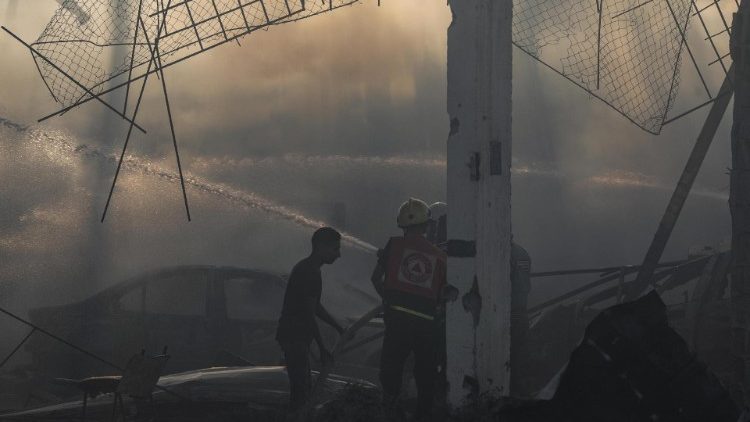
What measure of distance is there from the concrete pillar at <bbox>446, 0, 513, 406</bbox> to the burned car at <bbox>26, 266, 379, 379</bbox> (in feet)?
15.3

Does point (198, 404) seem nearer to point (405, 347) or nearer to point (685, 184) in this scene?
point (405, 347)

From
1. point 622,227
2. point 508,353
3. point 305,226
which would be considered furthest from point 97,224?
point 508,353

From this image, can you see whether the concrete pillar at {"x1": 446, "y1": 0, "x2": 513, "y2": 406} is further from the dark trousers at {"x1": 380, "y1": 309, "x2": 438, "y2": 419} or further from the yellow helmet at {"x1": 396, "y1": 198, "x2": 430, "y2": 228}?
the yellow helmet at {"x1": 396, "y1": 198, "x2": 430, "y2": 228}

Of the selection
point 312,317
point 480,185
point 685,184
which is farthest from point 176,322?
point 480,185

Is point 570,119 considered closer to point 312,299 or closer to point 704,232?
point 704,232

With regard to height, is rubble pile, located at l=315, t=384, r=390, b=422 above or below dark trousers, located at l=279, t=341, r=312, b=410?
above

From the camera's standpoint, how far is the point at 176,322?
Result: 9508mm

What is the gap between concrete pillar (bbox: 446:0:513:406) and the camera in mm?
4359

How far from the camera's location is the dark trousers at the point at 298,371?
647 cm

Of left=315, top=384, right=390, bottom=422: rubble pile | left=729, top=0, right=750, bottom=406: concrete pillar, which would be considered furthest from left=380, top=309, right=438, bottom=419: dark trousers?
left=729, top=0, right=750, bottom=406: concrete pillar

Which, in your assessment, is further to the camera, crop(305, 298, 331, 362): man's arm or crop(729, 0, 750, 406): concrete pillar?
crop(305, 298, 331, 362): man's arm

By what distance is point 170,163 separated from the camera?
24.0 meters

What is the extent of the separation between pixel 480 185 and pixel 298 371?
9.19 feet

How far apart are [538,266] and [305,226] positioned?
577cm
